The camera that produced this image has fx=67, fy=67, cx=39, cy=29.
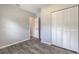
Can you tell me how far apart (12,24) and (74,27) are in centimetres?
317

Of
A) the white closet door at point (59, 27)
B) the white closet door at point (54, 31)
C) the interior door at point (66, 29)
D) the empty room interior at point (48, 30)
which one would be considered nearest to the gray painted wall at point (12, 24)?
the empty room interior at point (48, 30)

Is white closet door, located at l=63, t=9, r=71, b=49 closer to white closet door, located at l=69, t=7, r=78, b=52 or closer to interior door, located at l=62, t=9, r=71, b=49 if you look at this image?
interior door, located at l=62, t=9, r=71, b=49

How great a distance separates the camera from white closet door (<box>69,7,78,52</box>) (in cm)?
270

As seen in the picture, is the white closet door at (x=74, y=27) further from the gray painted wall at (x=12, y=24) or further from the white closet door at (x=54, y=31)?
the gray painted wall at (x=12, y=24)

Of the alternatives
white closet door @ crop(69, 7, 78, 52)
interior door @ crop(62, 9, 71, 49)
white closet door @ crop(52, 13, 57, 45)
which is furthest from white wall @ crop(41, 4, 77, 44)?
white closet door @ crop(69, 7, 78, 52)

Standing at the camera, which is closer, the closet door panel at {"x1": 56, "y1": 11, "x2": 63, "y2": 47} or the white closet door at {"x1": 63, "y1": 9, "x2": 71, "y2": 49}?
the white closet door at {"x1": 63, "y1": 9, "x2": 71, "y2": 49}

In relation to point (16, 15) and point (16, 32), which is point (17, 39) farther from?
point (16, 15)

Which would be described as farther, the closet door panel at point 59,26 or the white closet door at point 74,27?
the closet door panel at point 59,26

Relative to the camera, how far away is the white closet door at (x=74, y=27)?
106 inches

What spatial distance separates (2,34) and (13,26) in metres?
0.80

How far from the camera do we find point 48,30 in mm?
3953

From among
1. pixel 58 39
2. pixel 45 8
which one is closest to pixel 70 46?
pixel 58 39

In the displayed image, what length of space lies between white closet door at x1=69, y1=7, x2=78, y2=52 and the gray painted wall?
9.91 feet

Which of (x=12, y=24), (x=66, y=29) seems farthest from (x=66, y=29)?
(x=12, y=24)
